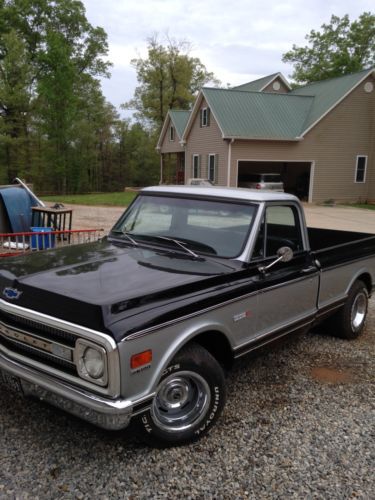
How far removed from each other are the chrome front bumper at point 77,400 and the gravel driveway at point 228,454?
21 cm

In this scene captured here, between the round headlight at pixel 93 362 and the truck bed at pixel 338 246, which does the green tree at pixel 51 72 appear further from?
the round headlight at pixel 93 362

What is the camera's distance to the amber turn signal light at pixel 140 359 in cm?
261

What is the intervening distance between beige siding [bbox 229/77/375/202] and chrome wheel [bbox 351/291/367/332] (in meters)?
20.4

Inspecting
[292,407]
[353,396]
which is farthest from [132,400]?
[353,396]

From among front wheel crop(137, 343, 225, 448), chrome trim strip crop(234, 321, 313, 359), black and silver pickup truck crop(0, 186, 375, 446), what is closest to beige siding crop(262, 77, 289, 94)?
black and silver pickup truck crop(0, 186, 375, 446)

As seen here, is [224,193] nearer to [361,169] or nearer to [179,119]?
[361,169]

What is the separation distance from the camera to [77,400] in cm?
265

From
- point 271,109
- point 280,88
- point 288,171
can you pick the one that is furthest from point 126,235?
point 280,88

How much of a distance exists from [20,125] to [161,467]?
38658 mm

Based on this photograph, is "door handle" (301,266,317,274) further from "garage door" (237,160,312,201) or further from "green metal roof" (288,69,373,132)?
"garage door" (237,160,312,201)

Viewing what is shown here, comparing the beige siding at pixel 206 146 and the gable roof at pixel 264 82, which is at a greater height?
the gable roof at pixel 264 82

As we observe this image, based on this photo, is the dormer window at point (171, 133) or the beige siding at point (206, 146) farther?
the dormer window at point (171, 133)

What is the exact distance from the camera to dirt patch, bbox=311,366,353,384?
436 centimetres

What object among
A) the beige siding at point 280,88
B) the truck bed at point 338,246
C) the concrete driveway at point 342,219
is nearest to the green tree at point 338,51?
the beige siding at point 280,88
